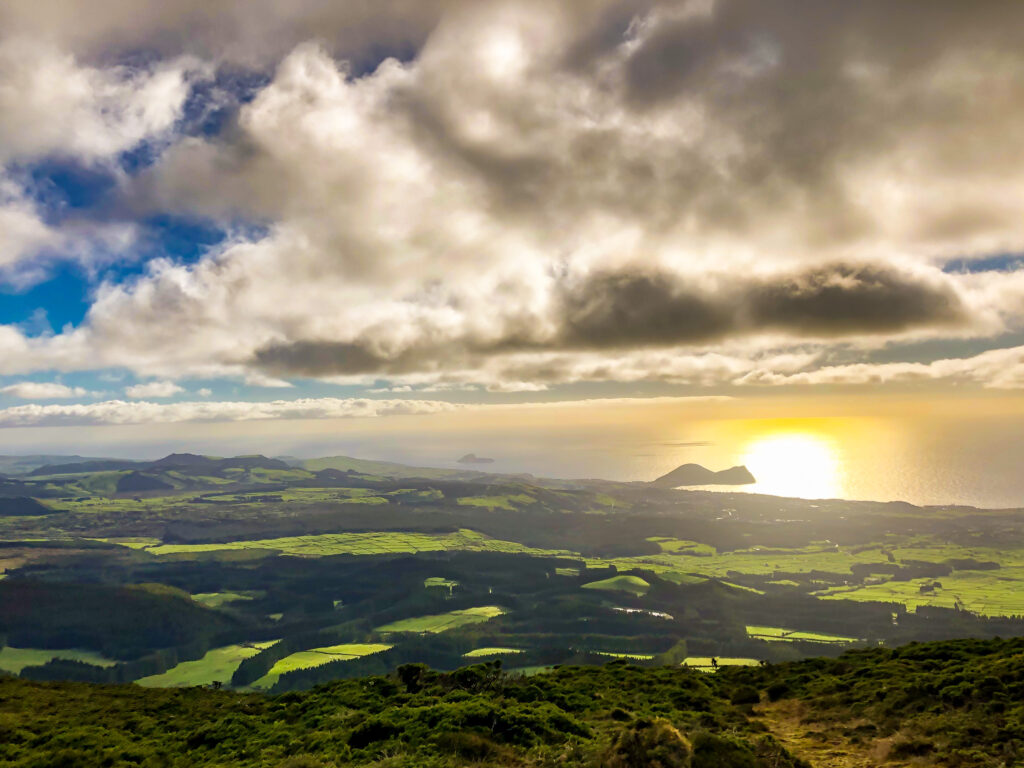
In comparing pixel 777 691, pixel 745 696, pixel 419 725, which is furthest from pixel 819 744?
pixel 419 725

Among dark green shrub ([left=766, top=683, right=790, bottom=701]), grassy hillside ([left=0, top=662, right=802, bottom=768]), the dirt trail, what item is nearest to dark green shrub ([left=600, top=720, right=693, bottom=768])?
grassy hillside ([left=0, top=662, right=802, bottom=768])

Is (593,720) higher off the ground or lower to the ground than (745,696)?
higher

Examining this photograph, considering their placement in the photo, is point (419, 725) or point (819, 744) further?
point (819, 744)

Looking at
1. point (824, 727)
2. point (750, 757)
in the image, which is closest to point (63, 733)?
point (750, 757)

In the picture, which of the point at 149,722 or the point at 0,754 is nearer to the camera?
the point at 0,754

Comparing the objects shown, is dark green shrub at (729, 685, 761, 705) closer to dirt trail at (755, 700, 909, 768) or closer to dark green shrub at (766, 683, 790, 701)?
dark green shrub at (766, 683, 790, 701)

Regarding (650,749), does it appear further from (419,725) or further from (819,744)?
(819,744)

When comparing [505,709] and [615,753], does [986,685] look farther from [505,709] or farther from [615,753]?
[505,709]
